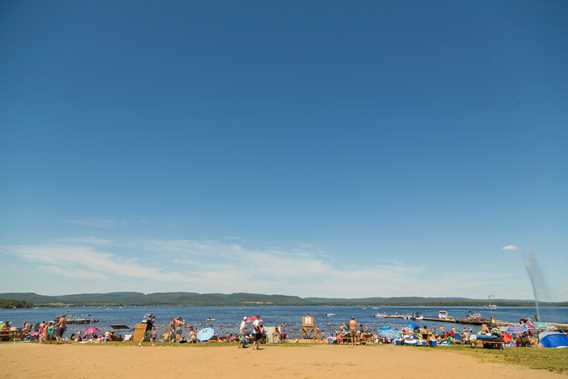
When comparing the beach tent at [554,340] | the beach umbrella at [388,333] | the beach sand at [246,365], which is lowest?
the beach umbrella at [388,333]

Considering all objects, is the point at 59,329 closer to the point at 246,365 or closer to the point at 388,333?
the point at 246,365

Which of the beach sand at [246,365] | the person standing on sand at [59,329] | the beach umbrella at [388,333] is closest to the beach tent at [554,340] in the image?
the beach sand at [246,365]

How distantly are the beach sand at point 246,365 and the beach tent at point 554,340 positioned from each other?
875 centimetres

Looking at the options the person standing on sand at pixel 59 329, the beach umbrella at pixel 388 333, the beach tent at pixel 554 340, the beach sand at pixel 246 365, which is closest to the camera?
the beach sand at pixel 246 365

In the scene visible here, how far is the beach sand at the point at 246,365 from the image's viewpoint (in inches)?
476

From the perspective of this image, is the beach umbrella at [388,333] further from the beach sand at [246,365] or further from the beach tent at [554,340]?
the beach sand at [246,365]

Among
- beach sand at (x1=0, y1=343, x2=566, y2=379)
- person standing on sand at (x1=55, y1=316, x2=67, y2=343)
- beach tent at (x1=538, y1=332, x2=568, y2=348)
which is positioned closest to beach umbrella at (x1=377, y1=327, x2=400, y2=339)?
beach tent at (x1=538, y1=332, x2=568, y2=348)

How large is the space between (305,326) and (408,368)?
15.8 m

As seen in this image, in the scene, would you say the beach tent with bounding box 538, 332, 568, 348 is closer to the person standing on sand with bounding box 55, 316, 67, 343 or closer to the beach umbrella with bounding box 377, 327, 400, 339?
the beach umbrella with bounding box 377, 327, 400, 339

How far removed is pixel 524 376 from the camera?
38.4ft

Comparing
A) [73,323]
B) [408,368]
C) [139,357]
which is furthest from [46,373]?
[73,323]

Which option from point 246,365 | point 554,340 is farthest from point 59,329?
point 554,340

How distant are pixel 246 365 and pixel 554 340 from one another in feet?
64.5

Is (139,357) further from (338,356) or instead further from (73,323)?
(73,323)
